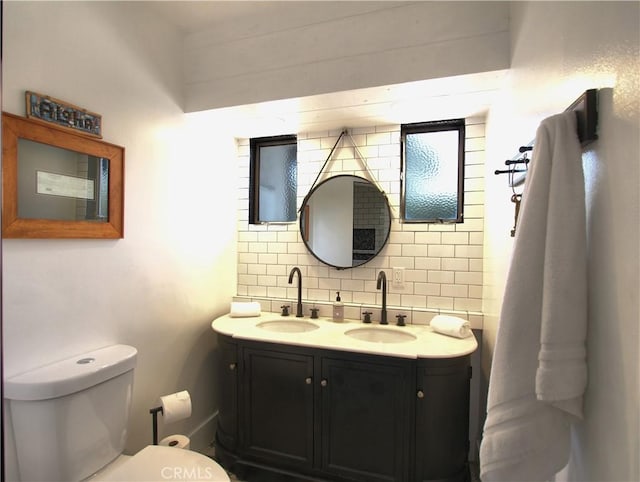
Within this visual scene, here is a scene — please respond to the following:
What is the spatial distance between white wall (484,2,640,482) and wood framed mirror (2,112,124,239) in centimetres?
169

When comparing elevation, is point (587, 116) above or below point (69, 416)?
above

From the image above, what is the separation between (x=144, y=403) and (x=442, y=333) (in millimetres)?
1635

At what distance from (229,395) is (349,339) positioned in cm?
76

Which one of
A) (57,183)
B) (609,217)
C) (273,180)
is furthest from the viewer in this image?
(273,180)

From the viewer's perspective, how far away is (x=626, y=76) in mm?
608

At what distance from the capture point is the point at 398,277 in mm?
2223

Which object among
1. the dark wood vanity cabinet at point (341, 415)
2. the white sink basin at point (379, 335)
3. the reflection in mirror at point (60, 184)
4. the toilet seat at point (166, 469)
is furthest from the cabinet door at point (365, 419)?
the reflection in mirror at point (60, 184)

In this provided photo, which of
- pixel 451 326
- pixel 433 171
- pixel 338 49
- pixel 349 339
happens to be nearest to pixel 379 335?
pixel 349 339

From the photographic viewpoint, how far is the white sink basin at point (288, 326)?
7.23 feet

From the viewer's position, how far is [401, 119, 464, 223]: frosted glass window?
2.15 meters

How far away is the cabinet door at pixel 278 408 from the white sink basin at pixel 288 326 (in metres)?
0.37

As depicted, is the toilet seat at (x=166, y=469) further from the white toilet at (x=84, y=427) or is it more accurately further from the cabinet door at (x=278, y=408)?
the cabinet door at (x=278, y=408)

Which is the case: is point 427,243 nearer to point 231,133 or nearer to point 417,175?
point 417,175

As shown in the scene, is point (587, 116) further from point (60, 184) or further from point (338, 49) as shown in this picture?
point (60, 184)
